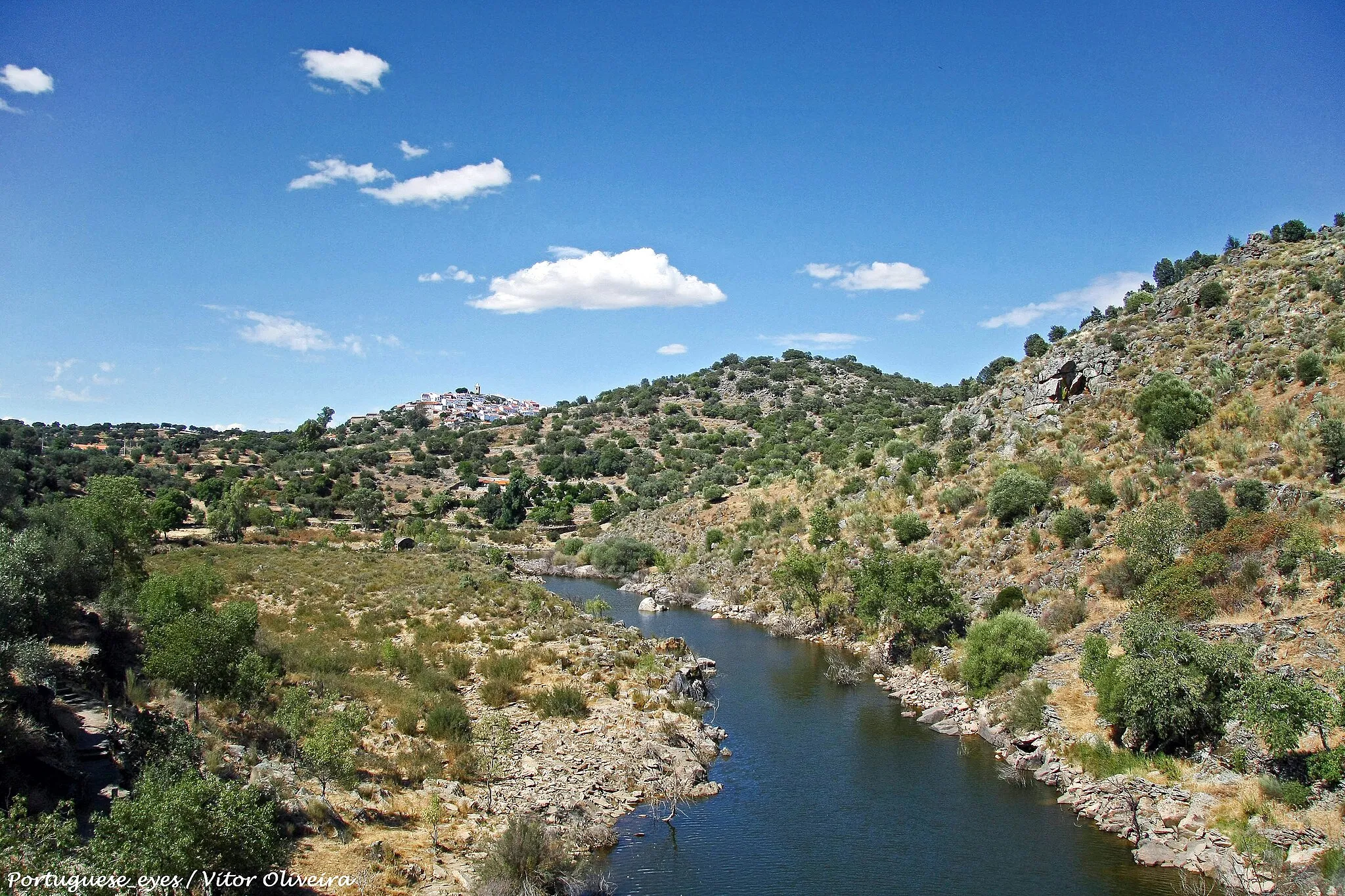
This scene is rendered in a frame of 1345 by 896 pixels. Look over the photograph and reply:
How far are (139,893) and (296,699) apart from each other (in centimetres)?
915

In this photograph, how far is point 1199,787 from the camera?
1978cm

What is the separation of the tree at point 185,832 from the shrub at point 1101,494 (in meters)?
35.2

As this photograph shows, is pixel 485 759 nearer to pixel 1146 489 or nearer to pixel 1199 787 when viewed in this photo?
pixel 1199 787

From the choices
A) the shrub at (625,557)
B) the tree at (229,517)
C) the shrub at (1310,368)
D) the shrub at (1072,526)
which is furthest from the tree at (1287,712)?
the tree at (229,517)

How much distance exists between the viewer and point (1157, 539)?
99.1 ft

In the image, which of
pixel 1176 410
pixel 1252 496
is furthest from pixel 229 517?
pixel 1252 496

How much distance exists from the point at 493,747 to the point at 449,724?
195cm

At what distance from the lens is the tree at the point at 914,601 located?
115ft

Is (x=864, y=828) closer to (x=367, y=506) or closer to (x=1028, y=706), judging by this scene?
(x=1028, y=706)

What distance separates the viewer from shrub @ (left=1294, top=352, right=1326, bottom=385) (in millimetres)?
35000

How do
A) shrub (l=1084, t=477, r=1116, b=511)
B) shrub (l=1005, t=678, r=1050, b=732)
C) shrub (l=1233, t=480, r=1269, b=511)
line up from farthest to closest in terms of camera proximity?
1. shrub (l=1084, t=477, r=1116, b=511)
2. shrub (l=1233, t=480, r=1269, b=511)
3. shrub (l=1005, t=678, r=1050, b=732)

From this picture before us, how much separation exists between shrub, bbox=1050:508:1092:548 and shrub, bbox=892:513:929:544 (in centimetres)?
898

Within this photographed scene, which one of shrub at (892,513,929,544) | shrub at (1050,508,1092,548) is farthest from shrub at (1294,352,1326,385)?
shrub at (892,513,929,544)

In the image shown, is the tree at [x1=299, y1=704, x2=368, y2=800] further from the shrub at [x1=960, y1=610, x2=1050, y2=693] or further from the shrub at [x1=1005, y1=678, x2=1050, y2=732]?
the shrub at [x1=960, y1=610, x2=1050, y2=693]
